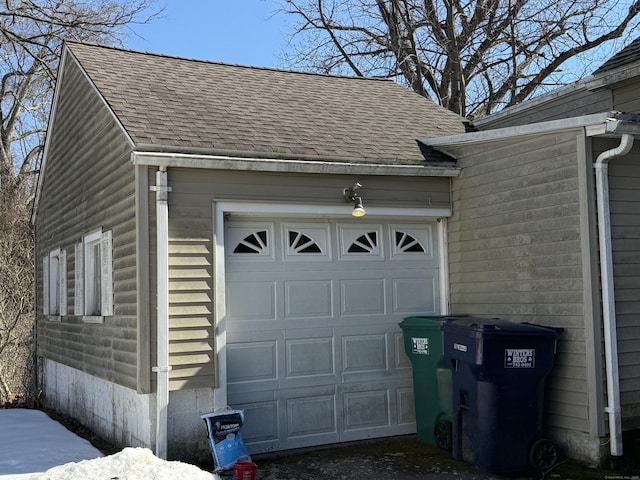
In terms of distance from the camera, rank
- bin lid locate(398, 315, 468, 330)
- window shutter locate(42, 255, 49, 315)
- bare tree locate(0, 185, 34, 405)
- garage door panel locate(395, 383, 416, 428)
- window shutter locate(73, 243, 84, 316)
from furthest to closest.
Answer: bare tree locate(0, 185, 34, 405) → window shutter locate(42, 255, 49, 315) → window shutter locate(73, 243, 84, 316) → garage door panel locate(395, 383, 416, 428) → bin lid locate(398, 315, 468, 330)

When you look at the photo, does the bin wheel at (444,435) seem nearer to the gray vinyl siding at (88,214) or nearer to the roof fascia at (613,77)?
the gray vinyl siding at (88,214)

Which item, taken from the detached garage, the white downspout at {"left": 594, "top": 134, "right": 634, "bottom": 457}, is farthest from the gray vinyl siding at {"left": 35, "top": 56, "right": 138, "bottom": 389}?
the white downspout at {"left": 594, "top": 134, "right": 634, "bottom": 457}

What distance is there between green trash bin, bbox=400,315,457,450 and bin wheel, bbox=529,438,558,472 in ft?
2.99

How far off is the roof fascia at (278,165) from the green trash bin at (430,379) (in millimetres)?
1581

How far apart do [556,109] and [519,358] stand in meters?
3.92

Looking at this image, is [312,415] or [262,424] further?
[312,415]

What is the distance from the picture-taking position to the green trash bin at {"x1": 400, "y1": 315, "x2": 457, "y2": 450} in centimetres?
712

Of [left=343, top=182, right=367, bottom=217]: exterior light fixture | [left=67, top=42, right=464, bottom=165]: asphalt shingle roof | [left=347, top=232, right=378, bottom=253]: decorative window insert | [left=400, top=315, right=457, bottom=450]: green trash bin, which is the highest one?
[left=67, top=42, right=464, bottom=165]: asphalt shingle roof

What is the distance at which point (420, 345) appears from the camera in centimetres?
750

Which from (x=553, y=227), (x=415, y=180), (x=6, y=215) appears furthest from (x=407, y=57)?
(x=553, y=227)

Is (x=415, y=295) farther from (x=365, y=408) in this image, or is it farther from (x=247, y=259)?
(x=247, y=259)

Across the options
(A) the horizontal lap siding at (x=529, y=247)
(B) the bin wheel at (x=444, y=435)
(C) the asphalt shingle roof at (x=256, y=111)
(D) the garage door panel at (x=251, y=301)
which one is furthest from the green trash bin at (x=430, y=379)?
(C) the asphalt shingle roof at (x=256, y=111)

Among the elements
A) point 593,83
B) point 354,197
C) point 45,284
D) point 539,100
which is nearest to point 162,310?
point 354,197

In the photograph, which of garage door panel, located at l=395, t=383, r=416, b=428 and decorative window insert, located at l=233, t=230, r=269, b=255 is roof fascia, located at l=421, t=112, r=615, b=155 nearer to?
decorative window insert, located at l=233, t=230, r=269, b=255
